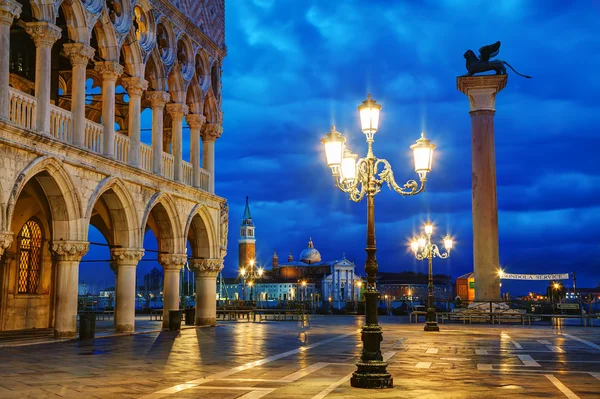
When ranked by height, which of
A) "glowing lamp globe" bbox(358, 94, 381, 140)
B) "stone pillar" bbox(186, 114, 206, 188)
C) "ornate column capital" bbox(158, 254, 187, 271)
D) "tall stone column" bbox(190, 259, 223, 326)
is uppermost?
"stone pillar" bbox(186, 114, 206, 188)

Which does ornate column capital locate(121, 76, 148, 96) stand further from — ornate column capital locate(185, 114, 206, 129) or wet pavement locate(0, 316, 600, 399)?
wet pavement locate(0, 316, 600, 399)

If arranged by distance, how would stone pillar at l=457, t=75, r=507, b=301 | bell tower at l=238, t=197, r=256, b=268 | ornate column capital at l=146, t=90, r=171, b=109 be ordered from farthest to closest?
bell tower at l=238, t=197, r=256, b=268
stone pillar at l=457, t=75, r=507, b=301
ornate column capital at l=146, t=90, r=171, b=109

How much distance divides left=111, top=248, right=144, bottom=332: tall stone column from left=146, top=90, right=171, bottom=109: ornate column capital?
553cm

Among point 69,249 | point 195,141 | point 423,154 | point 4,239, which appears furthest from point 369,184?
point 195,141

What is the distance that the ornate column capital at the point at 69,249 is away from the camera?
20.4m

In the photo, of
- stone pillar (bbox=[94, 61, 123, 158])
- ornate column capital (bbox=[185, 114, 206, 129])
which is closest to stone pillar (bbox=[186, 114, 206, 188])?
ornate column capital (bbox=[185, 114, 206, 129])

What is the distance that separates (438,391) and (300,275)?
141763mm

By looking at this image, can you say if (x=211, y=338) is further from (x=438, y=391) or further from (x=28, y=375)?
(x=438, y=391)

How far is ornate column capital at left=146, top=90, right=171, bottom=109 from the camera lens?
26.0 meters

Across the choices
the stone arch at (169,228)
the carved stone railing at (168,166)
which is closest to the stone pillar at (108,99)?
the carved stone railing at (168,166)

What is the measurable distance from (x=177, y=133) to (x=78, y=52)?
7.26 meters

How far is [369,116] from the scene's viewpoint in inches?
499

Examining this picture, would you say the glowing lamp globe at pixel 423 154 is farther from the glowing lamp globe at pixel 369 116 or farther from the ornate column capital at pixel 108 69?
the ornate column capital at pixel 108 69

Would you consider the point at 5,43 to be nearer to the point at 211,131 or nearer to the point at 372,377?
the point at 372,377
